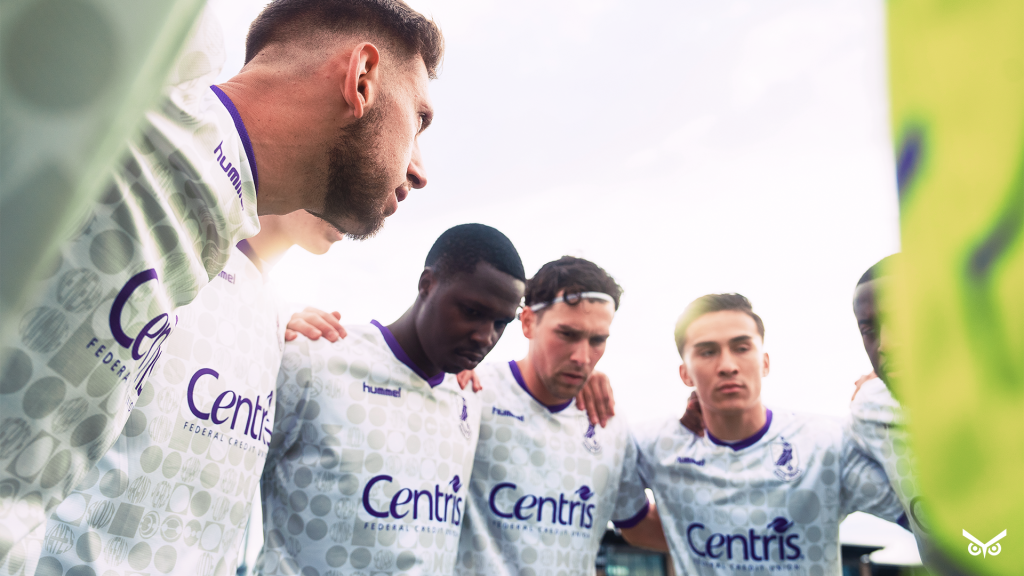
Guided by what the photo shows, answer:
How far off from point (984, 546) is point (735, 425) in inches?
173

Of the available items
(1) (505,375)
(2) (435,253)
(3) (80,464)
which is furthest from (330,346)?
(3) (80,464)

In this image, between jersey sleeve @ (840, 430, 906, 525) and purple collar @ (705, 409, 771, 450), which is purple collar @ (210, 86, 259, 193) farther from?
jersey sleeve @ (840, 430, 906, 525)

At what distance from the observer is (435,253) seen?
4.05m

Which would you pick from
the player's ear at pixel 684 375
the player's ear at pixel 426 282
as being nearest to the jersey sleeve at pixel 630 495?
the player's ear at pixel 684 375

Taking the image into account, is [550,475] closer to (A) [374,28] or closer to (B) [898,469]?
(B) [898,469]

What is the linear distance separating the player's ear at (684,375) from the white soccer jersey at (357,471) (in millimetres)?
2182

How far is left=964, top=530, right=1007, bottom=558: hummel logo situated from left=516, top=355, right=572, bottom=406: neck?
3939mm

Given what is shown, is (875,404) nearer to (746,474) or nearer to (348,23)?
(746,474)

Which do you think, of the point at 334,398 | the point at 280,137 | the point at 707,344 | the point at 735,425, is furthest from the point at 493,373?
the point at 280,137

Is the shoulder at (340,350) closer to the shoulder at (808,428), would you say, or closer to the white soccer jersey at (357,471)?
the white soccer jersey at (357,471)

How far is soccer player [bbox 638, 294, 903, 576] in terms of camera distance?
12.9 ft

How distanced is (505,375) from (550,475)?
0.82 metres

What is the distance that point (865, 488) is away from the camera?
3.97m

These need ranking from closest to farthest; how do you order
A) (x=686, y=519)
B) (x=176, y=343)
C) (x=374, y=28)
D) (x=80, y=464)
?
1. (x=80, y=464)
2. (x=374, y=28)
3. (x=176, y=343)
4. (x=686, y=519)
